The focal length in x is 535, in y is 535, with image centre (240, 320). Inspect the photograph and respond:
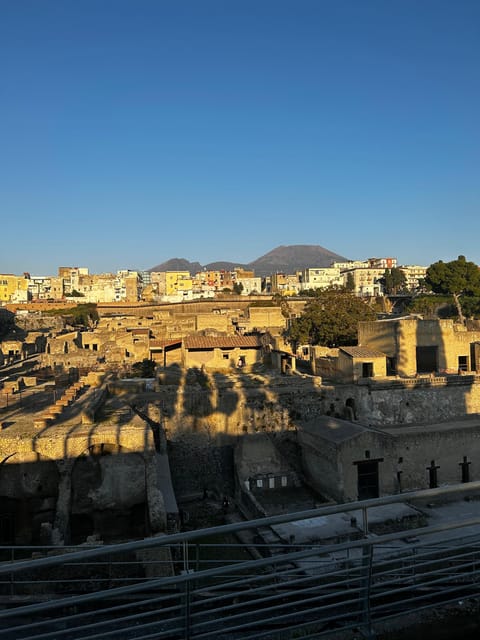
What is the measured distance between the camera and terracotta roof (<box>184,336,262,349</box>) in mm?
31844

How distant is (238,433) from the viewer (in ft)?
73.1

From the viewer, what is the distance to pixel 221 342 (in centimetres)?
3259

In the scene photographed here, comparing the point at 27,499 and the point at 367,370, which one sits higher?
the point at 367,370

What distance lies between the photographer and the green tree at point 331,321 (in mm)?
37688

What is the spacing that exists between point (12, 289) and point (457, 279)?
101m

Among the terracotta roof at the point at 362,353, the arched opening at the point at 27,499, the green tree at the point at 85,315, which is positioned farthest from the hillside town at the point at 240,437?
the green tree at the point at 85,315

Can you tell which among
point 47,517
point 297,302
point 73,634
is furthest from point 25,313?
point 73,634

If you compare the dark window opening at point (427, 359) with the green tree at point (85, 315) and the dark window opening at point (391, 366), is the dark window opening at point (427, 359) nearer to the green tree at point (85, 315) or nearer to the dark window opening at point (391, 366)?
the dark window opening at point (391, 366)

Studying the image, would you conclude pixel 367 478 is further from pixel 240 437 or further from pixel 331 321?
pixel 331 321

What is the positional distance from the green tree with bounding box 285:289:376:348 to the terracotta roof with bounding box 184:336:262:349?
6.25 metres

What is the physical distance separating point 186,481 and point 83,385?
20.3 ft

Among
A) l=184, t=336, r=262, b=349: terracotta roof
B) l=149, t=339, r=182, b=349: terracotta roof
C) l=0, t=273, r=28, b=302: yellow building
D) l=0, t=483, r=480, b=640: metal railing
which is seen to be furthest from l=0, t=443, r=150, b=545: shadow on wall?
l=0, t=273, r=28, b=302: yellow building

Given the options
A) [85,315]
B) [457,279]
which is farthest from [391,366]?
[85,315]

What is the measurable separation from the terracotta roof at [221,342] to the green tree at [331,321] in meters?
6.25
